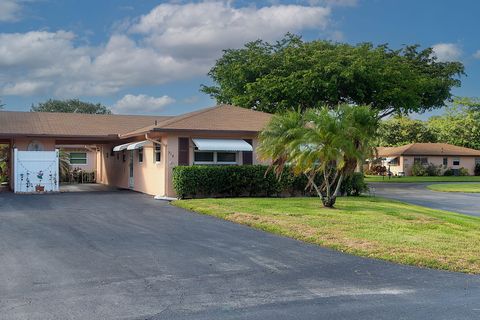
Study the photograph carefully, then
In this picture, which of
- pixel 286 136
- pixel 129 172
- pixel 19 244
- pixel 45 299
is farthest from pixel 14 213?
pixel 129 172

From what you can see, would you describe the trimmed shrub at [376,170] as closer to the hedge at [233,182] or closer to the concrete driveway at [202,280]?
the hedge at [233,182]

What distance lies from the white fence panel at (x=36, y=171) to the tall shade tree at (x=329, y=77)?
13.1 meters

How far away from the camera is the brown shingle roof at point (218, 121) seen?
68.5 ft

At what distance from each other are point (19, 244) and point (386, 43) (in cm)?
3258

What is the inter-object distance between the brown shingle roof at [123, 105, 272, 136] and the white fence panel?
4.17m

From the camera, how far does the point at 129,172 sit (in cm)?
2642

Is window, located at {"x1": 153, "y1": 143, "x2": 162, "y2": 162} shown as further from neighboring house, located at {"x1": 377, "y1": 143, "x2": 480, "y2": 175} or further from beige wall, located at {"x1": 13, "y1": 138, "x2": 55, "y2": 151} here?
neighboring house, located at {"x1": 377, "y1": 143, "x2": 480, "y2": 175}

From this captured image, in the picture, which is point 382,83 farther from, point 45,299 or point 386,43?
point 45,299

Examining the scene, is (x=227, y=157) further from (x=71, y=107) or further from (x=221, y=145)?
(x=71, y=107)

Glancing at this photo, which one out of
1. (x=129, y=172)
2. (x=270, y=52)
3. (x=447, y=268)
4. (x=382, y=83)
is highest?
(x=270, y=52)

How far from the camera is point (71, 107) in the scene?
248ft

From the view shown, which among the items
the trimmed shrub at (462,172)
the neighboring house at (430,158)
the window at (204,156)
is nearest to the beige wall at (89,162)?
the window at (204,156)

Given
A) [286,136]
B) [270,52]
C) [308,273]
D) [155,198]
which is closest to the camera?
[308,273]

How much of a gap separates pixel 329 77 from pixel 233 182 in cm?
1333
